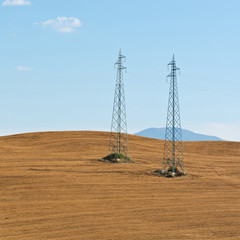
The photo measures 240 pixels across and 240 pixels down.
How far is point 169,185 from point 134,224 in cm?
1232

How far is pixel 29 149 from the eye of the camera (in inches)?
2063

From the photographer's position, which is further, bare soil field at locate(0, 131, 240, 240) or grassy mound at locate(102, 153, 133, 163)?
grassy mound at locate(102, 153, 133, 163)

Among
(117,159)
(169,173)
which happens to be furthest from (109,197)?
(117,159)

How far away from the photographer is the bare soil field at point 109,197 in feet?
68.5

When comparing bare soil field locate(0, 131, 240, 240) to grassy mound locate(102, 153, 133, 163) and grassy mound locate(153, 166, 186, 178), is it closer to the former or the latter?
grassy mound locate(153, 166, 186, 178)

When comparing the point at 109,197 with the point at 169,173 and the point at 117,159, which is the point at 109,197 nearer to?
the point at 169,173

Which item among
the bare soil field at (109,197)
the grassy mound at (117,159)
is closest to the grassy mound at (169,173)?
the bare soil field at (109,197)

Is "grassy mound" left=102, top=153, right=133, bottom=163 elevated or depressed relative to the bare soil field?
elevated

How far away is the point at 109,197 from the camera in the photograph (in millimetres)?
28484

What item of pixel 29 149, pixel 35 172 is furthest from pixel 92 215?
pixel 29 149

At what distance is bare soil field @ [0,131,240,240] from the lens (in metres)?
20.9

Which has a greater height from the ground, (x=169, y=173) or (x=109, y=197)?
(x=169, y=173)

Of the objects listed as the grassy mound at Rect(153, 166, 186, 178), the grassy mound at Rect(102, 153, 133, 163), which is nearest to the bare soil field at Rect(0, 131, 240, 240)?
the grassy mound at Rect(153, 166, 186, 178)

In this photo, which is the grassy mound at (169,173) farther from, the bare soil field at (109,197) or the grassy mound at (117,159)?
the grassy mound at (117,159)
